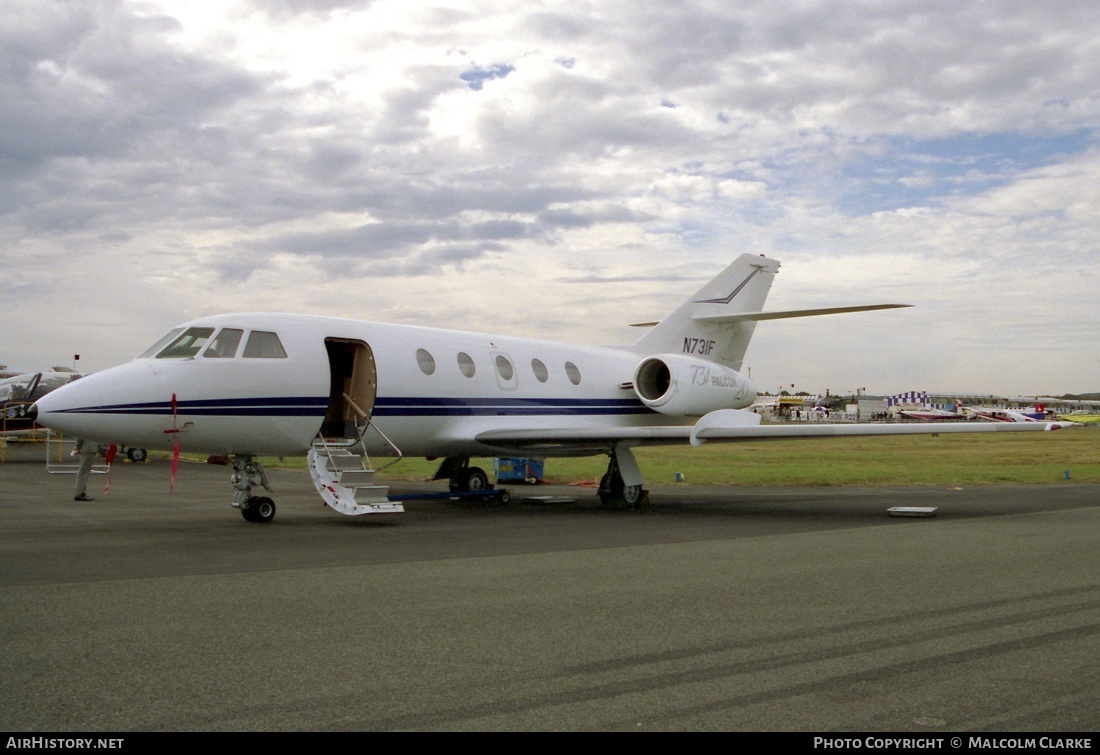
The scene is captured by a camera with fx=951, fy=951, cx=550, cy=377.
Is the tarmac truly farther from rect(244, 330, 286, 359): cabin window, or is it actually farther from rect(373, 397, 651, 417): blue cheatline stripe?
rect(373, 397, 651, 417): blue cheatline stripe

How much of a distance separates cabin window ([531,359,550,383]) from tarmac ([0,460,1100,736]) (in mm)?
5653

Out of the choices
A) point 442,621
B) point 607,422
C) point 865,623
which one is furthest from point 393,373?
point 865,623

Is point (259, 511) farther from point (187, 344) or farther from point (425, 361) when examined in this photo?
point (425, 361)

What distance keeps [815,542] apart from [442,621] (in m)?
6.22

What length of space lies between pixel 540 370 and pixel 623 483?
2.83 meters

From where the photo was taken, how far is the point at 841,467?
29.5 m

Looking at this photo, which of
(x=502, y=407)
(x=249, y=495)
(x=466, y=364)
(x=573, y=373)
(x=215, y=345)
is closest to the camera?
(x=215, y=345)

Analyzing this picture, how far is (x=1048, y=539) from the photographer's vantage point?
1159 cm

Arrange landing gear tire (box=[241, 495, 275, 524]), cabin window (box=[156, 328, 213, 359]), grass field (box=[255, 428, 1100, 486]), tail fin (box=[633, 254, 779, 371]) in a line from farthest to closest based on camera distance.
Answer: grass field (box=[255, 428, 1100, 486])
tail fin (box=[633, 254, 779, 371])
landing gear tire (box=[241, 495, 275, 524])
cabin window (box=[156, 328, 213, 359])

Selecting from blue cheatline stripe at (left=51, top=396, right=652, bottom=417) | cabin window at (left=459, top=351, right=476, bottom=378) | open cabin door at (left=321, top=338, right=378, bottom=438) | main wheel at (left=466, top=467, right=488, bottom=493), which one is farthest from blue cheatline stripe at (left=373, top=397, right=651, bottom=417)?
main wheel at (left=466, top=467, right=488, bottom=493)

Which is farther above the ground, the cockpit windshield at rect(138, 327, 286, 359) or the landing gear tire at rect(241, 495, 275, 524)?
the cockpit windshield at rect(138, 327, 286, 359)

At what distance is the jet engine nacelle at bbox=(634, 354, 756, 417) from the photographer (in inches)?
751

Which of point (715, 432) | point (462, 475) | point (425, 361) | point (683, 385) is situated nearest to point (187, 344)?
point (425, 361)
